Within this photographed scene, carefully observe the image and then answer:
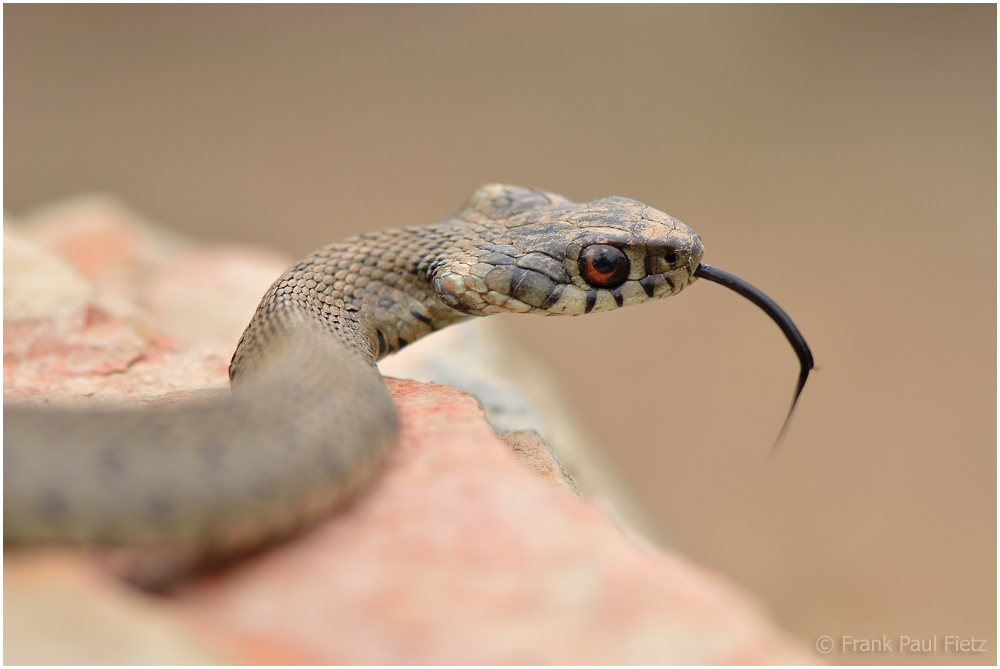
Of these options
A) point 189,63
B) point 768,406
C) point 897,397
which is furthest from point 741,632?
point 189,63

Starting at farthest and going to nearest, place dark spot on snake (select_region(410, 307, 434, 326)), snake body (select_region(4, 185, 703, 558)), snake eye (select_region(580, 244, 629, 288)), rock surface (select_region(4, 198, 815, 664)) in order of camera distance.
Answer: dark spot on snake (select_region(410, 307, 434, 326)) → snake eye (select_region(580, 244, 629, 288)) → snake body (select_region(4, 185, 703, 558)) → rock surface (select_region(4, 198, 815, 664))

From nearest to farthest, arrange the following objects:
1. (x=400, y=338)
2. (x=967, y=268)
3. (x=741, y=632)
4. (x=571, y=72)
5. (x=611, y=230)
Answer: (x=741, y=632) < (x=611, y=230) < (x=400, y=338) < (x=967, y=268) < (x=571, y=72)

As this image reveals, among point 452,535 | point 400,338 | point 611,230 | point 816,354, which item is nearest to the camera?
point 452,535

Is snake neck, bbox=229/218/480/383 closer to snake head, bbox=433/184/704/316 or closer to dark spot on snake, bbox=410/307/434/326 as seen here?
dark spot on snake, bbox=410/307/434/326

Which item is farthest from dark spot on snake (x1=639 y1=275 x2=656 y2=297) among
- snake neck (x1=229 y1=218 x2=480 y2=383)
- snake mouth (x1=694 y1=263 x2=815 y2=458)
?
snake neck (x1=229 y1=218 x2=480 y2=383)

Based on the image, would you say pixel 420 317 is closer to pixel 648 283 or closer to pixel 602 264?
pixel 602 264

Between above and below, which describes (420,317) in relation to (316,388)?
below

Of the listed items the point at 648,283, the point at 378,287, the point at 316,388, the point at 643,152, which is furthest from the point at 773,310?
the point at 643,152

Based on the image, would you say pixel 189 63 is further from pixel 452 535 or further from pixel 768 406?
pixel 452 535
